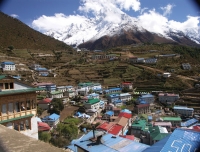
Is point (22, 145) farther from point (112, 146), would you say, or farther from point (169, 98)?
point (169, 98)

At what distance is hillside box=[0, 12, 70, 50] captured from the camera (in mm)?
50456

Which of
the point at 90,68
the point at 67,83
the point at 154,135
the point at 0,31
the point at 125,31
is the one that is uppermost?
the point at 125,31

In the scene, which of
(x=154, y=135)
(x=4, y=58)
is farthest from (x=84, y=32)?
(x=154, y=135)

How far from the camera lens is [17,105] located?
15.9ft

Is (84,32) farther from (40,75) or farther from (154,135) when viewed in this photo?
(154,135)

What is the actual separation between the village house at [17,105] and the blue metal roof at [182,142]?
3784 mm

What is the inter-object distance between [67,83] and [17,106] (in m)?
32.2

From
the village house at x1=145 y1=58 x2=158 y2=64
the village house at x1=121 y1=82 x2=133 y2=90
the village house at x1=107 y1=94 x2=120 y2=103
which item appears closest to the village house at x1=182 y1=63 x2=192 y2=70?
the village house at x1=145 y1=58 x2=158 y2=64

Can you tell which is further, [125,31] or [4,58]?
[125,31]

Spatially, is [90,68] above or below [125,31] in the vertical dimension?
below

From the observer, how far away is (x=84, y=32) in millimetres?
161750

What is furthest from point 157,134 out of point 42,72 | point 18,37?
point 18,37

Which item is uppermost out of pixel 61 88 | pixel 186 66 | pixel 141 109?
pixel 186 66

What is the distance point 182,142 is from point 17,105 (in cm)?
499
